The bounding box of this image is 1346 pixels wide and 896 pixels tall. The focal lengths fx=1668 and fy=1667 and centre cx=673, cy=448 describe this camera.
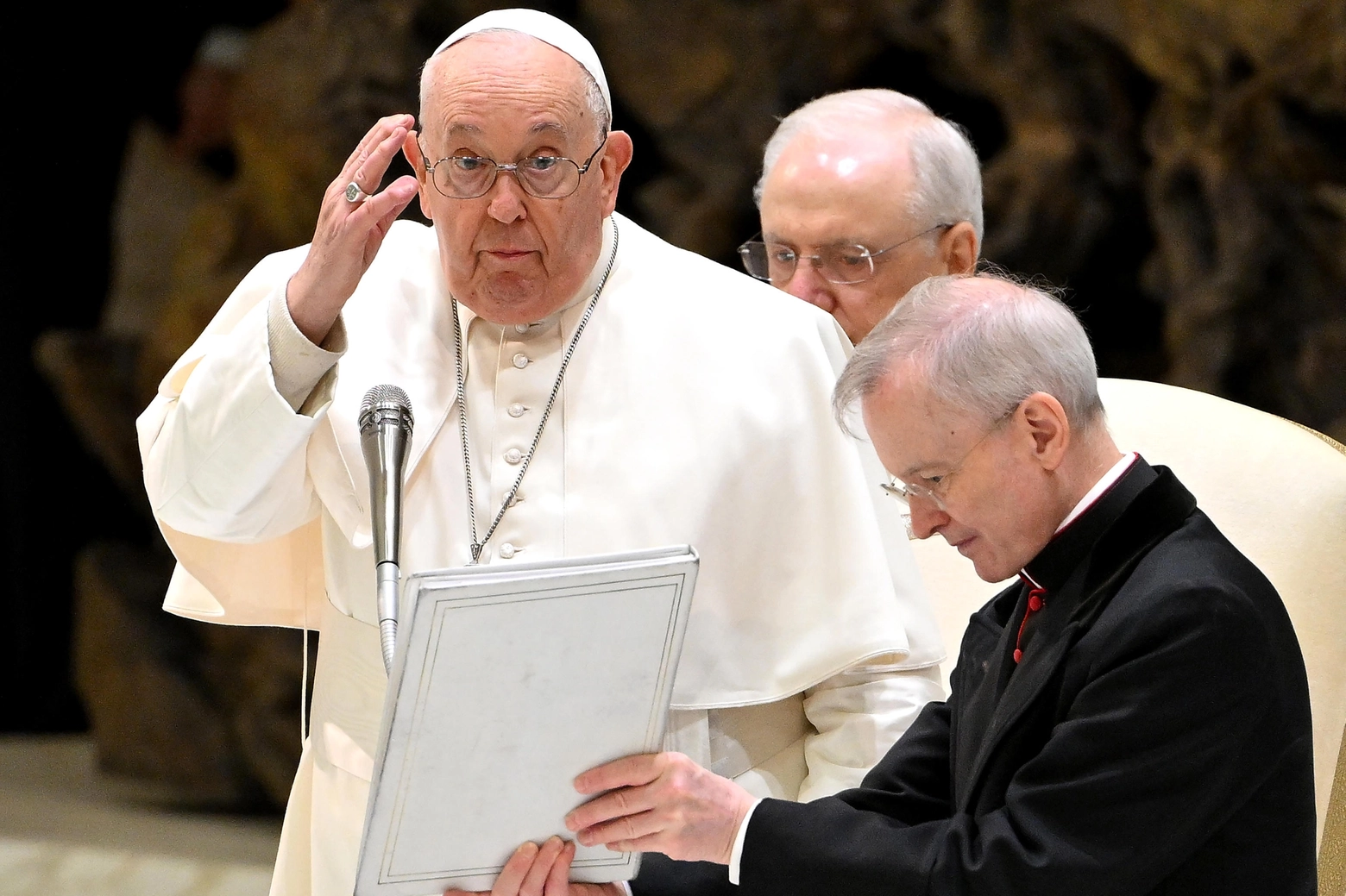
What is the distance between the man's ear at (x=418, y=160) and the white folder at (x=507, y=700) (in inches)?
35.7

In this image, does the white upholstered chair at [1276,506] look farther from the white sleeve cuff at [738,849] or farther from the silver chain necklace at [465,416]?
the white sleeve cuff at [738,849]

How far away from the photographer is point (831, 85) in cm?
708

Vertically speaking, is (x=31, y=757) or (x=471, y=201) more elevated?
(x=31, y=757)

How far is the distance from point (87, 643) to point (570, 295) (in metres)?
5.83

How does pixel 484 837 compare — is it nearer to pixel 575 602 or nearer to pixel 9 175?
pixel 575 602

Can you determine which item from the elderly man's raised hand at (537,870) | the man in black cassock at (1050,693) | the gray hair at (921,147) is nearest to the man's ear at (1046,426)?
the man in black cassock at (1050,693)

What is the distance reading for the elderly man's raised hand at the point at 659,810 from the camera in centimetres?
220

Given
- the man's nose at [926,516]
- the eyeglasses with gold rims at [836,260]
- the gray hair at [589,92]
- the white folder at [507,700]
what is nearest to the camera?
the white folder at [507,700]

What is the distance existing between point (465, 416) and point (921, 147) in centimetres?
140

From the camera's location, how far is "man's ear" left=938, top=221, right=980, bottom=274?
371cm

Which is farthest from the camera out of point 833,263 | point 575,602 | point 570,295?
point 833,263

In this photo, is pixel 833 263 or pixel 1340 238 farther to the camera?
pixel 1340 238

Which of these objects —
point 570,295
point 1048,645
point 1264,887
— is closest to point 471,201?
point 570,295

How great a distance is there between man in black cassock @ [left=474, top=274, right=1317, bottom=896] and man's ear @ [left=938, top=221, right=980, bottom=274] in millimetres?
1411
